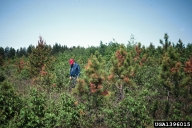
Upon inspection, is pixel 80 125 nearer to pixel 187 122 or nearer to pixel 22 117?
pixel 22 117

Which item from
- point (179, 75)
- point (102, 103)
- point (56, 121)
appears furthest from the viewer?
point (179, 75)

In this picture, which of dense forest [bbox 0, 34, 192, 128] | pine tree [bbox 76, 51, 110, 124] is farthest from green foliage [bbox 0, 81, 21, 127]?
pine tree [bbox 76, 51, 110, 124]

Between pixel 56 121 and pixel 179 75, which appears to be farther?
pixel 179 75

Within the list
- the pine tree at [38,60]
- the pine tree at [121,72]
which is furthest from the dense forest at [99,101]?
the pine tree at [38,60]

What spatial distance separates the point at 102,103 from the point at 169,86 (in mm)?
6223

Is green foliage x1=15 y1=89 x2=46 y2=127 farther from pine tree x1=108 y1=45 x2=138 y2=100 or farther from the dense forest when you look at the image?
pine tree x1=108 y1=45 x2=138 y2=100

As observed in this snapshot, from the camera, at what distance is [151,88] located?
15367mm

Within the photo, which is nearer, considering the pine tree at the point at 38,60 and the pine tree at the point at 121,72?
the pine tree at the point at 121,72

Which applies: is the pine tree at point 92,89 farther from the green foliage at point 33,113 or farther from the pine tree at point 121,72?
the pine tree at point 121,72

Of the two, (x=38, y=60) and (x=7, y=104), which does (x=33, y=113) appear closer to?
(x=7, y=104)

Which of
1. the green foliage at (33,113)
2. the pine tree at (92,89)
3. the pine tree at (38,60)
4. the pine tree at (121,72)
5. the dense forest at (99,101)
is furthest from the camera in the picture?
the pine tree at (38,60)

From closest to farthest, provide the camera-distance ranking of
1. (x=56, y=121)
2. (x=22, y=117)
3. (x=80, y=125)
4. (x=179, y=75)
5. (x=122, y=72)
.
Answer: (x=22, y=117), (x=56, y=121), (x=80, y=125), (x=179, y=75), (x=122, y=72)

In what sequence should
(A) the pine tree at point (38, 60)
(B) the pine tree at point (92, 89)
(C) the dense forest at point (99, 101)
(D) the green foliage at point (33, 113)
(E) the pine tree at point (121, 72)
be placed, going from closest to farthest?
(D) the green foliage at point (33, 113) < (C) the dense forest at point (99, 101) < (B) the pine tree at point (92, 89) < (E) the pine tree at point (121, 72) < (A) the pine tree at point (38, 60)

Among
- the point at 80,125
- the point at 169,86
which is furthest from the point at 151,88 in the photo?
the point at 80,125
